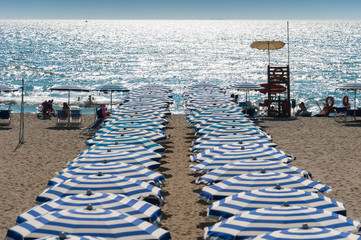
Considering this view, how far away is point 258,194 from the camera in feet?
28.1

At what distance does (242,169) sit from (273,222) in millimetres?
3481

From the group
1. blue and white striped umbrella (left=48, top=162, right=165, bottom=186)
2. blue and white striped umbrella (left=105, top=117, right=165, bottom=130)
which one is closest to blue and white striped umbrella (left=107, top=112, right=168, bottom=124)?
blue and white striped umbrella (left=105, top=117, right=165, bottom=130)

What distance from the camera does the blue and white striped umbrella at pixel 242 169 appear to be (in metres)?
10.7

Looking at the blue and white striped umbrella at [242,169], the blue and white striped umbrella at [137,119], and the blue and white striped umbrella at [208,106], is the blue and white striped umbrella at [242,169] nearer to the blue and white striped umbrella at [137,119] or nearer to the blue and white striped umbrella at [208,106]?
the blue and white striped umbrella at [137,119]

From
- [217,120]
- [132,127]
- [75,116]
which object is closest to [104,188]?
[132,127]

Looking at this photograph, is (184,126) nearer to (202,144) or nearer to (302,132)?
(302,132)

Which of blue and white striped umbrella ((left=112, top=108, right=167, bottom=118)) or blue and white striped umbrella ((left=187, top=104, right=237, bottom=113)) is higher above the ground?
blue and white striped umbrella ((left=187, top=104, right=237, bottom=113))

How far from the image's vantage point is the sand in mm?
11719

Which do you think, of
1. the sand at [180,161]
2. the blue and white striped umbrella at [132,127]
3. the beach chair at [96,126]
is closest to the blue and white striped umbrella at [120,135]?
the blue and white striped umbrella at [132,127]

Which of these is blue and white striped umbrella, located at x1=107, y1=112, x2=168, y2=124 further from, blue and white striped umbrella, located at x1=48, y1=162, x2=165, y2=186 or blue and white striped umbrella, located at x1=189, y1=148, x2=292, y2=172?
blue and white striped umbrella, located at x1=48, y1=162, x2=165, y2=186

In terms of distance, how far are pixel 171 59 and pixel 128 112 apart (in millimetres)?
87571

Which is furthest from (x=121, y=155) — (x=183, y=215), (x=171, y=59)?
(x=171, y=59)

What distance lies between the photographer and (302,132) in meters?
22.2

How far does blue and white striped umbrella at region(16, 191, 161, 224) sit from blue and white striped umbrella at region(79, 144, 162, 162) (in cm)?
406
